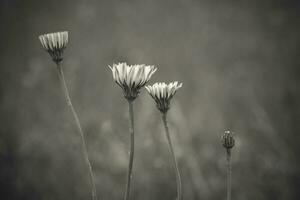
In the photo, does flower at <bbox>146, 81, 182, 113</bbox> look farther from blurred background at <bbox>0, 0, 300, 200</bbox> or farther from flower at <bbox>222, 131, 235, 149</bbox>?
blurred background at <bbox>0, 0, 300, 200</bbox>

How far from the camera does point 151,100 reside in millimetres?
1356

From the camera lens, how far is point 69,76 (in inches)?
53.2

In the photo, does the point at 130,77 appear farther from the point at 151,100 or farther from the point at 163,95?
the point at 151,100

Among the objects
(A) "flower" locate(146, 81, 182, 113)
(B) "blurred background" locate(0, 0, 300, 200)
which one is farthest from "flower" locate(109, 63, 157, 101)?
(B) "blurred background" locate(0, 0, 300, 200)

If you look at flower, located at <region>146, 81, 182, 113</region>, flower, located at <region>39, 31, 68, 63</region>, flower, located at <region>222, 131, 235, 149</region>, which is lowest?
flower, located at <region>222, 131, 235, 149</region>

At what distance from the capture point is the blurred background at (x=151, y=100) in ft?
3.92

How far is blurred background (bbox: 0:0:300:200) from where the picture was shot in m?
1.20

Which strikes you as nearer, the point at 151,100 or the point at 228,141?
the point at 228,141

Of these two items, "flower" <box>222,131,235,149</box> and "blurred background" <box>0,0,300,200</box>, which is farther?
"blurred background" <box>0,0,300,200</box>

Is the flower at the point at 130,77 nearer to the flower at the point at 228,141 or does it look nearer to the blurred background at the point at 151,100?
the flower at the point at 228,141

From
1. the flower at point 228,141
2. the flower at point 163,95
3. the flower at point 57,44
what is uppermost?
the flower at point 57,44

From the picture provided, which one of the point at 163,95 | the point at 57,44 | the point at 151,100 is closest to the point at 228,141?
the point at 163,95

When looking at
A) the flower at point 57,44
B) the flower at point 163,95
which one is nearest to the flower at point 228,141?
the flower at point 163,95

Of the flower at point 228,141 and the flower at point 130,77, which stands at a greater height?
the flower at point 130,77
